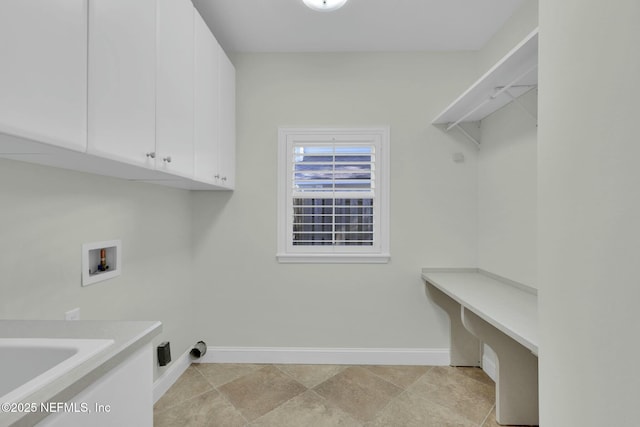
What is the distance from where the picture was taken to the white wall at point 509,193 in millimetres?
1927

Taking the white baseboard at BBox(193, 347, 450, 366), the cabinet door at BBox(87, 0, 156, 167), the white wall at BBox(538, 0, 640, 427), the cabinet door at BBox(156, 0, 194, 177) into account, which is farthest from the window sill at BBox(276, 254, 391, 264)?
the white wall at BBox(538, 0, 640, 427)

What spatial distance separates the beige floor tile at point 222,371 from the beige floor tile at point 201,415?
0.71 ft

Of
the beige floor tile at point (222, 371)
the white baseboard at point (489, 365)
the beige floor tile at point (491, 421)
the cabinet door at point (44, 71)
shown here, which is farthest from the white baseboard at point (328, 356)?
the cabinet door at point (44, 71)

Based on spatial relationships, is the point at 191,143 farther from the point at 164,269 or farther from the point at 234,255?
the point at 234,255

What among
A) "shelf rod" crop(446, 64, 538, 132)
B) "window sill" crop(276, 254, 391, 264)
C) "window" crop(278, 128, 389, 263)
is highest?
"shelf rod" crop(446, 64, 538, 132)

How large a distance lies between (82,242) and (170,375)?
125 centimetres

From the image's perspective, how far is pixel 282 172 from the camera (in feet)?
8.36

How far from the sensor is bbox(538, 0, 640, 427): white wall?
662mm

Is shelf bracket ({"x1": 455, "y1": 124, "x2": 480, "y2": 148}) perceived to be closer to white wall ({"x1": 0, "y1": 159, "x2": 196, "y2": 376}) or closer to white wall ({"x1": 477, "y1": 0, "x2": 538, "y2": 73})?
white wall ({"x1": 477, "y1": 0, "x2": 538, "y2": 73})

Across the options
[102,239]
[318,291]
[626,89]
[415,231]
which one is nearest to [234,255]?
[318,291]

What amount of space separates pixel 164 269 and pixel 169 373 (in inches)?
29.2

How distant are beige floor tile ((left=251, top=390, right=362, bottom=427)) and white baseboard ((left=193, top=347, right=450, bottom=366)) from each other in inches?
19.5

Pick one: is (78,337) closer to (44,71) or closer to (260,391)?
(44,71)

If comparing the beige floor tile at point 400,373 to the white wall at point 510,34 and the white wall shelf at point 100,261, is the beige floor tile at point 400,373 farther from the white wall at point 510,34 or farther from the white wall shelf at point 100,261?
the white wall at point 510,34
